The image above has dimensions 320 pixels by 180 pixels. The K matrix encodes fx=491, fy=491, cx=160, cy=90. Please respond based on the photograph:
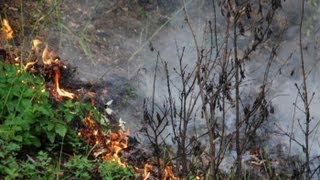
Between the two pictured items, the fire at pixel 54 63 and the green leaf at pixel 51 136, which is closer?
the green leaf at pixel 51 136

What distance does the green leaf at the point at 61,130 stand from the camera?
407cm

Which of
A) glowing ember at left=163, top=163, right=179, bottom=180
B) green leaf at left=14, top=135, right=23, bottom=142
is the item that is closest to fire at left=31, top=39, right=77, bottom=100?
green leaf at left=14, top=135, right=23, bottom=142

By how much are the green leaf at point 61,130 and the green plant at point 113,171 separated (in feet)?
1.37

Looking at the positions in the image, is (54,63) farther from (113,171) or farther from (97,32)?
(113,171)

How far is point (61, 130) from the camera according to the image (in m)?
4.10

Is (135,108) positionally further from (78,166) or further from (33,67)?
(78,166)

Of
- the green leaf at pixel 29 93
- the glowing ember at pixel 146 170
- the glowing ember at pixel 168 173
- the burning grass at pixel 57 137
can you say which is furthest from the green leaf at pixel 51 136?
the glowing ember at pixel 168 173

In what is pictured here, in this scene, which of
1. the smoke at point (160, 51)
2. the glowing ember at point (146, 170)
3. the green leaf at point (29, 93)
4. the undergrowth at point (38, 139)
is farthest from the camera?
the smoke at point (160, 51)

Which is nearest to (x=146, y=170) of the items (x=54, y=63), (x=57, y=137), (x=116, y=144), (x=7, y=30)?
(x=116, y=144)

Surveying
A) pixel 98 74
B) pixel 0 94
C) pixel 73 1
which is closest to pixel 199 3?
pixel 73 1

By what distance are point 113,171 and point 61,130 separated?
1.82 ft

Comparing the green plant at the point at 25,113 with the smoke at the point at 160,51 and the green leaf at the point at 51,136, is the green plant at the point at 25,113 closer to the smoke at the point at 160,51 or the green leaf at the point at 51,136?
the green leaf at the point at 51,136

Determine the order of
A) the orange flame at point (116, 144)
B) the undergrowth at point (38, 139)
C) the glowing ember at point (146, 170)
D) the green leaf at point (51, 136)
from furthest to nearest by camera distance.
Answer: the orange flame at point (116, 144) → the glowing ember at point (146, 170) → the green leaf at point (51, 136) → the undergrowth at point (38, 139)

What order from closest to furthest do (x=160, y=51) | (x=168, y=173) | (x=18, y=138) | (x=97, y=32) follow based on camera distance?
(x=18, y=138) → (x=168, y=173) → (x=97, y=32) → (x=160, y=51)
